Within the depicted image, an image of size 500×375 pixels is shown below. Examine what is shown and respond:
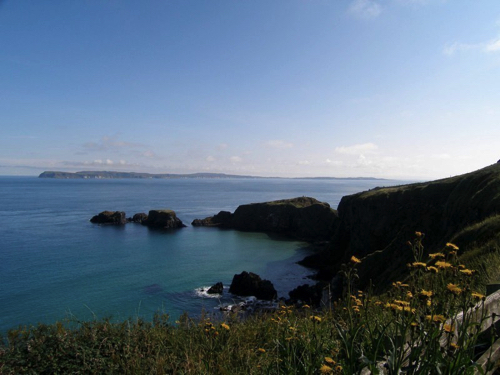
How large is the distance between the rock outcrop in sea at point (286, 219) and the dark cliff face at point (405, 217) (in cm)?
1674

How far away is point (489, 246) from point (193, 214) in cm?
9091

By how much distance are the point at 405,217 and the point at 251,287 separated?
19.9 meters

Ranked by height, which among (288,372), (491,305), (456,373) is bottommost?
(288,372)

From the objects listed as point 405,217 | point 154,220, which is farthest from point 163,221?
point 405,217

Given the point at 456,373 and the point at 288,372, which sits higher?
the point at 456,373

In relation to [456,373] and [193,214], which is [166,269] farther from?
[193,214]

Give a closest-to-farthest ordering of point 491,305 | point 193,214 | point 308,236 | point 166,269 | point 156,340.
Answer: point 491,305
point 156,340
point 166,269
point 308,236
point 193,214

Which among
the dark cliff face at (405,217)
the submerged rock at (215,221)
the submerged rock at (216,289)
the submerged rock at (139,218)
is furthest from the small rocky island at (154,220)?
the submerged rock at (216,289)

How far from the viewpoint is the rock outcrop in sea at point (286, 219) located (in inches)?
2898

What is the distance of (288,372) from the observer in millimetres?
3721

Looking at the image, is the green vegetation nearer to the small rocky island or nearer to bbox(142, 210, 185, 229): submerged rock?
bbox(142, 210, 185, 229): submerged rock

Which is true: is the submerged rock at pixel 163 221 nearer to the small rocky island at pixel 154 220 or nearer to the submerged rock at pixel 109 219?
the small rocky island at pixel 154 220

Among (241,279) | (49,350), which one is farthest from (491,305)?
(241,279)

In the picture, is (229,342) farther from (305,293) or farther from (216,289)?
(216,289)
